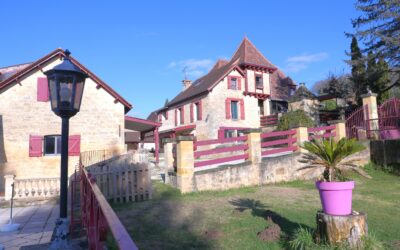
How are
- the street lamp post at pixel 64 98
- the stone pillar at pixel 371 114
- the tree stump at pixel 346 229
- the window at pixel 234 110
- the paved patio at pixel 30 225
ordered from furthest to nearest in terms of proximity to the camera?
the window at pixel 234 110 → the stone pillar at pixel 371 114 → the paved patio at pixel 30 225 → the tree stump at pixel 346 229 → the street lamp post at pixel 64 98

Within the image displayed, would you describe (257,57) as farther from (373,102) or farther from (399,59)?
(373,102)

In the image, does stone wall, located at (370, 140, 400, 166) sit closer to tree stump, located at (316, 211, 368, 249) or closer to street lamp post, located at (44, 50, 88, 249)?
tree stump, located at (316, 211, 368, 249)

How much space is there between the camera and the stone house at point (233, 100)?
26453 millimetres

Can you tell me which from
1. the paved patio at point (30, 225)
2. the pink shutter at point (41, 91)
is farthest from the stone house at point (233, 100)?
the paved patio at point (30, 225)

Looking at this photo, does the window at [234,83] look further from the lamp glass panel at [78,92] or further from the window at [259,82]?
the lamp glass panel at [78,92]

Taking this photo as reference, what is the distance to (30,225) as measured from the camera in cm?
794

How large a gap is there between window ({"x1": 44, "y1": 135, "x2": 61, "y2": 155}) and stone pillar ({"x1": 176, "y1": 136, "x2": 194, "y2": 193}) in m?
11.5

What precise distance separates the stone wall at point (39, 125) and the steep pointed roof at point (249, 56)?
1424 centimetres

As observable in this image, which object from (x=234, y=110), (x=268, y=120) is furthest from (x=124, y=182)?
(x=268, y=120)

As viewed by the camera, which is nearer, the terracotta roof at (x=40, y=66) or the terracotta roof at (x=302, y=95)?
the terracotta roof at (x=40, y=66)

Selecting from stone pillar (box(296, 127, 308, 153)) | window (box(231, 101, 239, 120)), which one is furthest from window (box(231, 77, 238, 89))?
stone pillar (box(296, 127, 308, 153))

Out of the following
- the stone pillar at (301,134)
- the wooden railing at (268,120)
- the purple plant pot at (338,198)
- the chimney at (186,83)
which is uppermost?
the chimney at (186,83)

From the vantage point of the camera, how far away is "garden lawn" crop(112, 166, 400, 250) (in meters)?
5.11

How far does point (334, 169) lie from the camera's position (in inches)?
184
